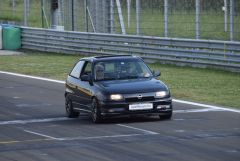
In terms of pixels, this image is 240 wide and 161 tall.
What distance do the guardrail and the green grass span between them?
0.44 meters

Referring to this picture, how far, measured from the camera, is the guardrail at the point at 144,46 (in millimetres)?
29906

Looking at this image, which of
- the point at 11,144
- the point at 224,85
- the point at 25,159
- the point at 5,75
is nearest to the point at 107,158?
the point at 25,159

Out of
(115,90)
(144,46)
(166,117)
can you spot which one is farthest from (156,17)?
(115,90)

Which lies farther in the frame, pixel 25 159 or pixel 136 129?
pixel 136 129

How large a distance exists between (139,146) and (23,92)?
12.1m

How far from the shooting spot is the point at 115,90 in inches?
720

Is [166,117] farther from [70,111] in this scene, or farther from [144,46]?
[144,46]

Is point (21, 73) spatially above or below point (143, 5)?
below

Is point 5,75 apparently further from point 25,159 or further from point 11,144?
point 25,159

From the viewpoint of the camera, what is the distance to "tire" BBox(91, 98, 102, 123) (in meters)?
18.4

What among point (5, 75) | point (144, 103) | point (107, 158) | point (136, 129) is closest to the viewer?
point (107, 158)

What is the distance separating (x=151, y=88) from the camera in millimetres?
18297

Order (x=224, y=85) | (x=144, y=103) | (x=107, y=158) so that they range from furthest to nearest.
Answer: (x=224, y=85), (x=144, y=103), (x=107, y=158)

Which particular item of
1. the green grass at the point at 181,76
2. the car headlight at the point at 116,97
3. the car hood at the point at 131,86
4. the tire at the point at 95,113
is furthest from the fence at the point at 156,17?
the car headlight at the point at 116,97
